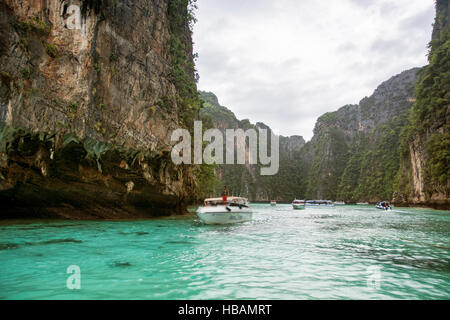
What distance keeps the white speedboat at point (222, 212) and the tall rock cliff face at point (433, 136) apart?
3526cm

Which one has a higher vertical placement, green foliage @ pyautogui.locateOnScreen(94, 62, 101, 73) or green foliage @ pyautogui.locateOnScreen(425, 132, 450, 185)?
green foliage @ pyautogui.locateOnScreen(94, 62, 101, 73)

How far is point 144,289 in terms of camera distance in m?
5.14

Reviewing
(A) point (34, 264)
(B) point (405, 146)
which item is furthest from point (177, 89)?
(B) point (405, 146)

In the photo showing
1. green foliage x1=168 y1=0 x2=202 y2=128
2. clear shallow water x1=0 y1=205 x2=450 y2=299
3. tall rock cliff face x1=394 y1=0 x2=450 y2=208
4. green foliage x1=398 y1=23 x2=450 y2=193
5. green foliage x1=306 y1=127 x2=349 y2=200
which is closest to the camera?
clear shallow water x1=0 y1=205 x2=450 y2=299

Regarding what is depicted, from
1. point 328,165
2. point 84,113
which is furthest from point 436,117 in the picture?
point 328,165

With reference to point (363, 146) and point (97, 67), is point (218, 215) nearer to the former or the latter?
point (97, 67)

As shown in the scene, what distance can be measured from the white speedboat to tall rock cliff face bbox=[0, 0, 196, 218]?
4.43 metres

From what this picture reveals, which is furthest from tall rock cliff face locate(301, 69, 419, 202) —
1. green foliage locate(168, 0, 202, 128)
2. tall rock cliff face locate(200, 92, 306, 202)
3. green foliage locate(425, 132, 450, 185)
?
green foliage locate(168, 0, 202, 128)

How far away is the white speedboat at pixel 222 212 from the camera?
18.1m

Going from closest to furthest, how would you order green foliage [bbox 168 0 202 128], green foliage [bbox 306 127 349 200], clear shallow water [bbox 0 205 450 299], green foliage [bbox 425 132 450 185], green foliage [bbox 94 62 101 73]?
1. clear shallow water [bbox 0 205 450 299]
2. green foliage [bbox 94 62 101 73]
3. green foliage [bbox 168 0 202 128]
4. green foliage [bbox 425 132 450 185]
5. green foliage [bbox 306 127 349 200]

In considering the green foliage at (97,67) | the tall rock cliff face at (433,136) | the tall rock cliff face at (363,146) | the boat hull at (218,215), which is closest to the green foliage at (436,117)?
the tall rock cliff face at (433,136)

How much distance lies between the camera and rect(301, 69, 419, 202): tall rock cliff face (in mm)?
107750

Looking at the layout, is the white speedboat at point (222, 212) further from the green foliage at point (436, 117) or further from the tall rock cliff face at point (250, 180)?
the tall rock cliff face at point (250, 180)

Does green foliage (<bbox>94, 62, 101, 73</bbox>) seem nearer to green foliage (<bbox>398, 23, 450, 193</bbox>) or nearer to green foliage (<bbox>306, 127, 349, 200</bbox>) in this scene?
green foliage (<bbox>398, 23, 450, 193</bbox>)
